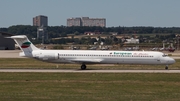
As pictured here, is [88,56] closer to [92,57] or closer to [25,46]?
[92,57]
